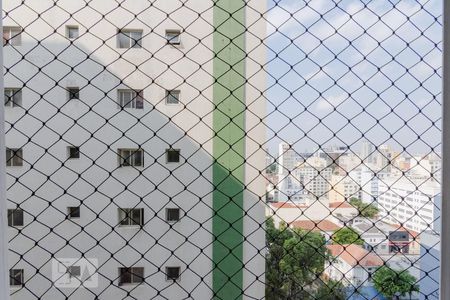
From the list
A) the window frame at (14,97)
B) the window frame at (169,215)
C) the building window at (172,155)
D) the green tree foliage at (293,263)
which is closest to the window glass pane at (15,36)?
the window frame at (14,97)

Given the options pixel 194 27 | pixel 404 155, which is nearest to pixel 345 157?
pixel 404 155

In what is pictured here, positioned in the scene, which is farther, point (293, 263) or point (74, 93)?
point (293, 263)

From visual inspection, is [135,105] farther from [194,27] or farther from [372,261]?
[372,261]

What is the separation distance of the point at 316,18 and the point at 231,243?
2.39ft

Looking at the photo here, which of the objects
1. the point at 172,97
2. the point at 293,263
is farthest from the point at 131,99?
the point at 293,263

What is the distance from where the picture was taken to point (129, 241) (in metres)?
1.21

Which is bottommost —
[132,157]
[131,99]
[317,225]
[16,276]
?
[16,276]

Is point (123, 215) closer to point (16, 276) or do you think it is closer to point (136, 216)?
point (136, 216)

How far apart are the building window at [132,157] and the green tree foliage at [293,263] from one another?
16.9 inches

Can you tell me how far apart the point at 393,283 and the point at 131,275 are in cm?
81

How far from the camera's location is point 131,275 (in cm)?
122

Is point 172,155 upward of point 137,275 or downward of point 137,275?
upward

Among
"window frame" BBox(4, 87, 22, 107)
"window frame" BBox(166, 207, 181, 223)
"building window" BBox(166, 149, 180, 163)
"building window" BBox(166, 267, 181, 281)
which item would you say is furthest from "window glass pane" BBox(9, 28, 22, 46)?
"building window" BBox(166, 267, 181, 281)

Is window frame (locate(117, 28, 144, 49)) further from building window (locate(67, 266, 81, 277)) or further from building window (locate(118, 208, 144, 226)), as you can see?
building window (locate(67, 266, 81, 277))
